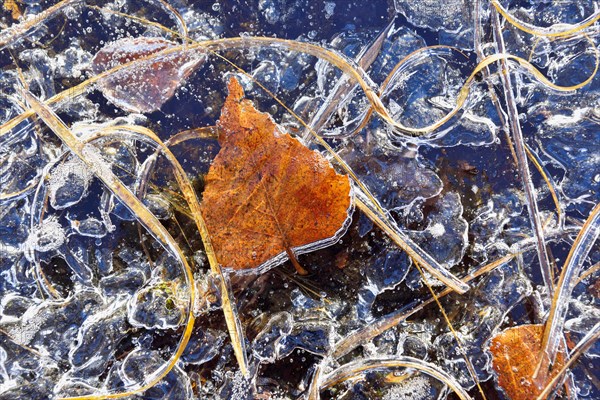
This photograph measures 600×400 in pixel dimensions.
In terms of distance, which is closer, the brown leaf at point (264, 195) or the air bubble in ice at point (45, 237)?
the brown leaf at point (264, 195)

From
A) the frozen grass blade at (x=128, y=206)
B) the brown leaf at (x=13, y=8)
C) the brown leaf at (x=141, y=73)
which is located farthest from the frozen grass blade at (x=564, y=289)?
the brown leaf at (x=13, y=8)

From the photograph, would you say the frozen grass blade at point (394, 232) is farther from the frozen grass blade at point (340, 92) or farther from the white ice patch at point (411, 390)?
the white ice patch at point (411, 390)

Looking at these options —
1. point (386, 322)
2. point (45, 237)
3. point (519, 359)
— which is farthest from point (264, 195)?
point (519, 359)

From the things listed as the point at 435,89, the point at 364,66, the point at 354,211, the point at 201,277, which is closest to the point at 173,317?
the point at 201,277

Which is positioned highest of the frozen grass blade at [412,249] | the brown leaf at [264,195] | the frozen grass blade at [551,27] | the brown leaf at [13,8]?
the brown leaf at [13,8]

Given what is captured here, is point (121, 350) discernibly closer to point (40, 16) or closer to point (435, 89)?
point (40, 16)

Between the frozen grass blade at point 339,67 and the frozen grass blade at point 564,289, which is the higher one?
the frozen grass blade at point 339,67
